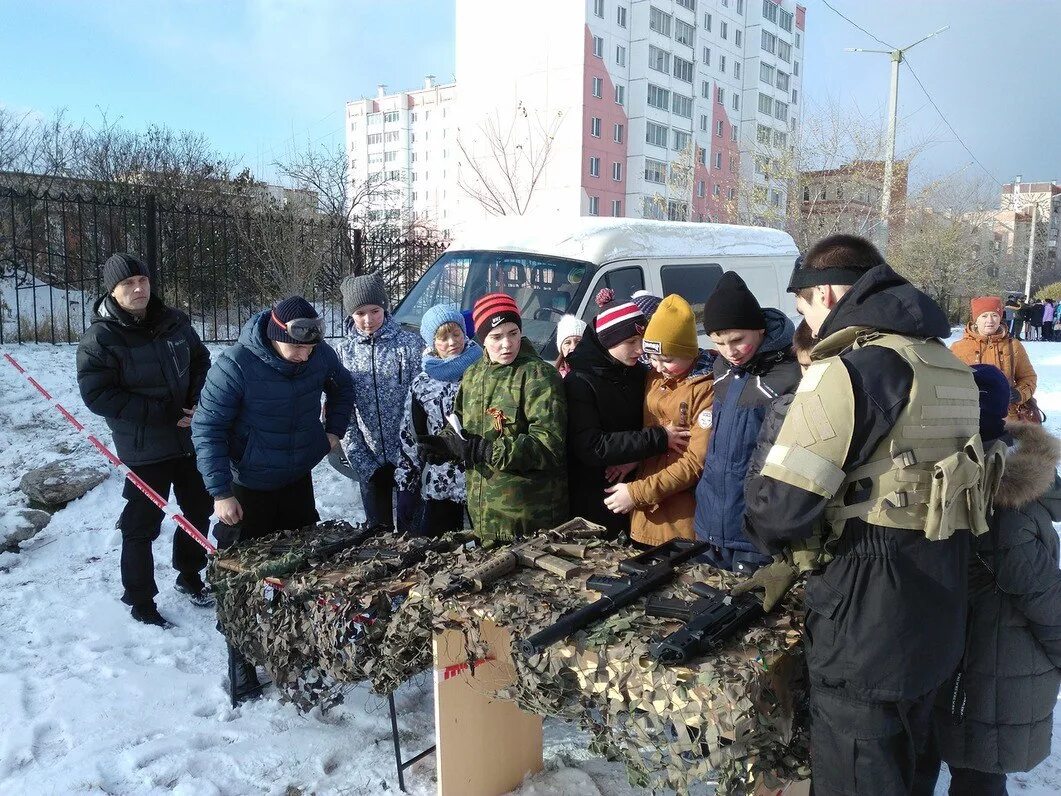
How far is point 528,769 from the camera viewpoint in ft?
9.39

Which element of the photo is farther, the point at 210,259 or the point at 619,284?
the point at 210,259

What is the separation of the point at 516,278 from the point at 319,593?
3.93m

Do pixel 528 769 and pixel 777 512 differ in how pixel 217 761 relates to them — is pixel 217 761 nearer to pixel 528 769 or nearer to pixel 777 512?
pixel 528 769

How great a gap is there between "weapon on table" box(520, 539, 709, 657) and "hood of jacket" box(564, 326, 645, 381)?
3.11 ft

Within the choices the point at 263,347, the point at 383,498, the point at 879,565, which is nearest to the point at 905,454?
the point at 879,565

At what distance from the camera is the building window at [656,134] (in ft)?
131

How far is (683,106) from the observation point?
4269cm

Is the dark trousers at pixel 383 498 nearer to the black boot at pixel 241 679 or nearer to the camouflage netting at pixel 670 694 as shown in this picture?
the black boot at pixel 241 679

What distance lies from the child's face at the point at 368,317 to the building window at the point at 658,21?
40.7 meters

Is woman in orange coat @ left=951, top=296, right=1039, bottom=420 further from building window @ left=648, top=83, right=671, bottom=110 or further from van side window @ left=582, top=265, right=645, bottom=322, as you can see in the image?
building window @ left=648, top=83, right=671, bottom=110

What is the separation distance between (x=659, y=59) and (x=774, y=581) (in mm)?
43604

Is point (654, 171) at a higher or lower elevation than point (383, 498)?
higher

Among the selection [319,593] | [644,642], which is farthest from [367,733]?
[644,642]

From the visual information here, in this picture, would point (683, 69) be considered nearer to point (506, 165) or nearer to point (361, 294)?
point (506, 165)
